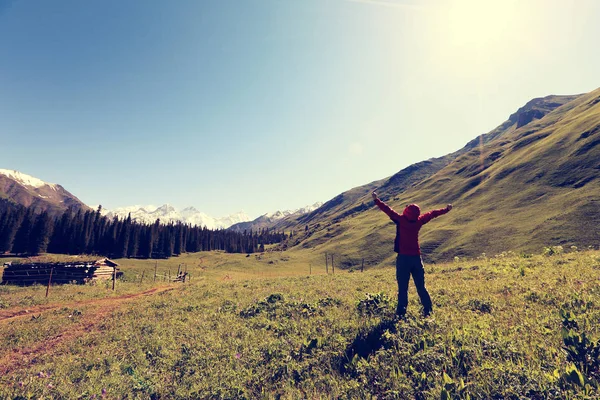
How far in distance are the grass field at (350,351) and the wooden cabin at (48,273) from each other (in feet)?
108

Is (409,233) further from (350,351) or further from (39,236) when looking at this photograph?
(39,236)

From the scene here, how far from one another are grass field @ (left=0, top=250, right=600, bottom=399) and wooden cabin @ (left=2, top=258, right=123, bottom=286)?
3285 cm

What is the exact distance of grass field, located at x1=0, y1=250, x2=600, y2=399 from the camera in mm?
5160

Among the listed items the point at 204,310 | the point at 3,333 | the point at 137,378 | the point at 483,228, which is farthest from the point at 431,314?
the point at 483,228

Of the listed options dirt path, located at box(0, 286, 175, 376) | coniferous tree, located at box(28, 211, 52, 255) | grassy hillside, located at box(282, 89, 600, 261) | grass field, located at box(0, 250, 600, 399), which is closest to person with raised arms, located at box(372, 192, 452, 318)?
grass field, located at box(0, 250, 600, 399)

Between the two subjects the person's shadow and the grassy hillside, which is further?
the grassy hillside

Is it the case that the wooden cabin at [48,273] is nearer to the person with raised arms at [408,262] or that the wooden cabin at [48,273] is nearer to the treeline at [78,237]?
the person with raised arms at [408,262]

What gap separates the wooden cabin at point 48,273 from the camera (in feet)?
128

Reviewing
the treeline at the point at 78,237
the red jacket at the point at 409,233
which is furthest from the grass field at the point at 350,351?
the treeline at the point at 78,237

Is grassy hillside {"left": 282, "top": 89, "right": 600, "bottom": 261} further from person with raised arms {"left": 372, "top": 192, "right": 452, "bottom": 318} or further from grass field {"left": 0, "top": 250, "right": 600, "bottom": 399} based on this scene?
person with raised arms {"left": 372, "top": 192, "right": 452, "bottom": 318}

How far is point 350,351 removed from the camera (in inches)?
288

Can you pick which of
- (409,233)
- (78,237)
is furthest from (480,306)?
(78,237)

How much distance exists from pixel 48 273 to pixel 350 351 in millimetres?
50926

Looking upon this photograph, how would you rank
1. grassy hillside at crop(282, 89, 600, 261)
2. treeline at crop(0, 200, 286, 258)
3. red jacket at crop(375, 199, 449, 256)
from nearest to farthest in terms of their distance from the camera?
red jacket at crop(375, 199, 449, 256)
grassy hillside at crop(282, 89, 600, 261)
treeline at crop(0, 200, 286, 258)
